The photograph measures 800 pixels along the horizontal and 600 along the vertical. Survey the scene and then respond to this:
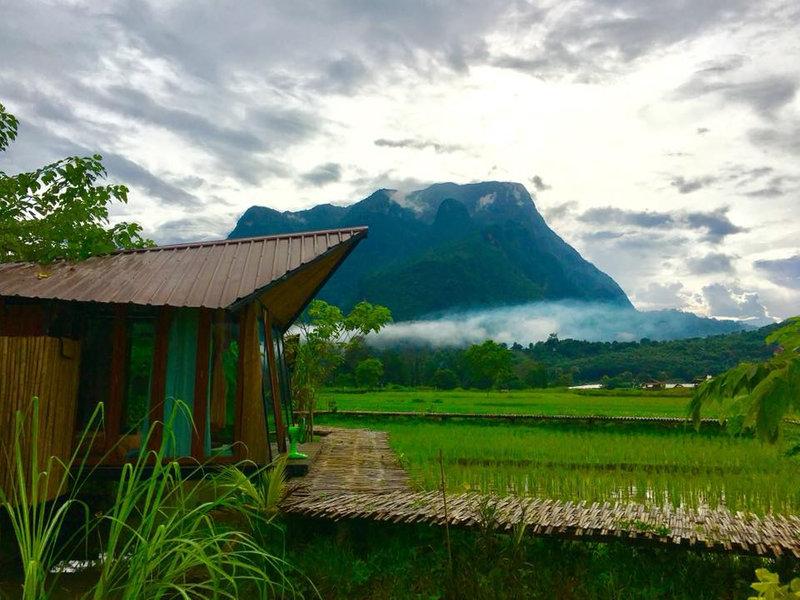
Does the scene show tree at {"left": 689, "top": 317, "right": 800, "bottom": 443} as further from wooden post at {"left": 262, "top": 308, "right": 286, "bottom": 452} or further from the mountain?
the mountain

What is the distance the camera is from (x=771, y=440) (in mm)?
2127

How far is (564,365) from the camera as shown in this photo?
263 feet

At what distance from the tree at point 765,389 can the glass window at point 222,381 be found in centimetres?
574

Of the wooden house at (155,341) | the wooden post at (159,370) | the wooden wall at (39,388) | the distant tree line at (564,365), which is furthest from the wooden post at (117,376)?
the distant tree line at (564,365)

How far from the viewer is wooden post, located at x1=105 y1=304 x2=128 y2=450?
22.7 feet

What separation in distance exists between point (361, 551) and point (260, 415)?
6.79 feet

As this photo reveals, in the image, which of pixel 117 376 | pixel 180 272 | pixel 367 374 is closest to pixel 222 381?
pixel 117 376

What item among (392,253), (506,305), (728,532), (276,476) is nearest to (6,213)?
(276,476)

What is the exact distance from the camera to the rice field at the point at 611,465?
7555mm

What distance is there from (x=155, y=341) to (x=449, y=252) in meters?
112

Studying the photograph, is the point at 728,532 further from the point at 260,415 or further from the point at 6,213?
the point at 6,213

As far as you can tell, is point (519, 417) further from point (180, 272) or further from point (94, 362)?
point (94, 362)

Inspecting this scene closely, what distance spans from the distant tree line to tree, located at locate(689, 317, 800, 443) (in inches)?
1767

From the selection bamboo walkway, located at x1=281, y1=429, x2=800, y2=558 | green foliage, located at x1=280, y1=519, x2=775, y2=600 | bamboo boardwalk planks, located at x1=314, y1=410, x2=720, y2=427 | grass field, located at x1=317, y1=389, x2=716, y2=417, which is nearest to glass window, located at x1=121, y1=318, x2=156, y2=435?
bamboo walkway, located at x1=281, y1=429, x2=800, y2=558
